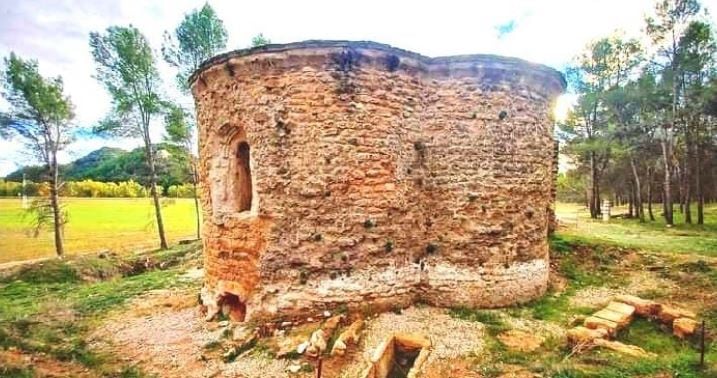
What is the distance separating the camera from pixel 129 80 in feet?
71.5

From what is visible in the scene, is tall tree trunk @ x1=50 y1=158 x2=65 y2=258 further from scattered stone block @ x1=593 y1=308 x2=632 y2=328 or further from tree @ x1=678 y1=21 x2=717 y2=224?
tree @ x1=678 y1=21 x2=717 y2=224

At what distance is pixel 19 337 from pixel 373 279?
7.26m

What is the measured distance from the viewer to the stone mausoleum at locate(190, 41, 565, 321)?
8.54 meters

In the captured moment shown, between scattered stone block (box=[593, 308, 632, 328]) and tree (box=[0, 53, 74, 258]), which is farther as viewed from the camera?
tree (box=[0, 53, 74, 258])

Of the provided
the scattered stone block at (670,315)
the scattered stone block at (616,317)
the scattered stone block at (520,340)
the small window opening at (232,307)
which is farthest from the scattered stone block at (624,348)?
the small window opening at (232,307)

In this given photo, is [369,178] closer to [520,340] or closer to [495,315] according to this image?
[495,315]

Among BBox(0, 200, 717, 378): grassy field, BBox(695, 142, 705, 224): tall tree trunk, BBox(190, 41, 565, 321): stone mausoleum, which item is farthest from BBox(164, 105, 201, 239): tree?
BBox(695, 142, 705, 224): tall tree trunk

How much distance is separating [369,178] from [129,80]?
18.5m

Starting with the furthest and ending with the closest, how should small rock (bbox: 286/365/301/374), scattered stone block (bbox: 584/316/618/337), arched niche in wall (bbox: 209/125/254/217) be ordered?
arched niche in wall (bbox: 209/125/254/217)
scattered stone block (bbox: 584/316/618/337)
small rock (bbox: 286/365/301/374)

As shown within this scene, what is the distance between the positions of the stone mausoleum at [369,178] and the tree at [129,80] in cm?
1431

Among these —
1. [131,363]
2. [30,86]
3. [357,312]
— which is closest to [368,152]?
[357,312]

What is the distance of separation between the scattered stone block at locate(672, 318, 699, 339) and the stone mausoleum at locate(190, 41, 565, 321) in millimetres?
2707

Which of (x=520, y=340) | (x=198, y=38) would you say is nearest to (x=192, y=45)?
(x=198, y=38)

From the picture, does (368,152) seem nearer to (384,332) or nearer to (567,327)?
(384,332)
